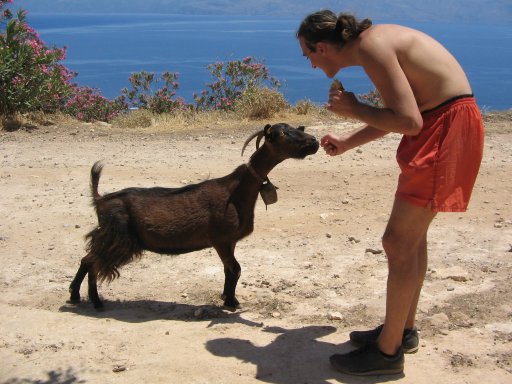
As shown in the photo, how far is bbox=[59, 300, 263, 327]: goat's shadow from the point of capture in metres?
4.96

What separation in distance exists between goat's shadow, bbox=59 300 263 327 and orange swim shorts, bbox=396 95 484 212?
1826 mm

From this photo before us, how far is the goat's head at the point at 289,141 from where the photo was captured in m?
4.86

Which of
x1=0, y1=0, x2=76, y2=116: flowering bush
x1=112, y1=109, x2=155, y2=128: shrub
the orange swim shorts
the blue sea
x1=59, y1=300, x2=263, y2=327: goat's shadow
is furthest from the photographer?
the blue sea

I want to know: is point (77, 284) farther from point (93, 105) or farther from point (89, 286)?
point (93, 105)

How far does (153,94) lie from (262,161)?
32.9 feet

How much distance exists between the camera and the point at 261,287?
554 centimetres

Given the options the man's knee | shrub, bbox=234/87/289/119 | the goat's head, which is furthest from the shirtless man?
shrub, bbox=234/87/289/119

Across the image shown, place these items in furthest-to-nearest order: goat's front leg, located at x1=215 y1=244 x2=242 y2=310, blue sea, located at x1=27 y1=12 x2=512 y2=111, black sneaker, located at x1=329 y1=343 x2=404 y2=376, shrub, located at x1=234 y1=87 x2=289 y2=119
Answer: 1. blue sea, located at x1=27 y1=12 x2=512 y2=111
2. shrub, located at x1=234 y1=87 x2=289 y2=119
3. goat's front leg, located at x1=215 y1=244 x2=242 y2=310
4. black sneaker, located at x1=329 y1=343 x2=404 y2=376

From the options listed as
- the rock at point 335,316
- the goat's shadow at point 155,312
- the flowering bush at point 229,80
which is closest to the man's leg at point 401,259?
the rock at point 335,316

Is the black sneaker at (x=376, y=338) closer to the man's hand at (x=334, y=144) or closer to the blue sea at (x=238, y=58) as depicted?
the man's hand at (x=334, y=144)

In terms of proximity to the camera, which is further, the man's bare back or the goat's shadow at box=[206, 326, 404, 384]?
the goat's shadow at box=[206, 326, 404, 384]

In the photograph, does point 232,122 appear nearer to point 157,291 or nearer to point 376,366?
point 157,291

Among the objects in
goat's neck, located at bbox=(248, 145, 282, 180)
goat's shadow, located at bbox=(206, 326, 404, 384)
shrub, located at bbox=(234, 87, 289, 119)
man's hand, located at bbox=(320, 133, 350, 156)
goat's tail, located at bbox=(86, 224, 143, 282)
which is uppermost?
man's hand, located at bbox=(320, 133, 350, 156)

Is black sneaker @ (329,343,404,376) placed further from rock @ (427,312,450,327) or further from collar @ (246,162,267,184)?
collar @ (246,162,267,184)
